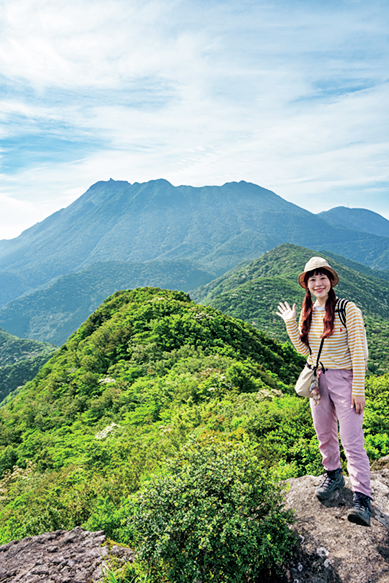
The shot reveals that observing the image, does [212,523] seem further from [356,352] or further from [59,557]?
[59,557]

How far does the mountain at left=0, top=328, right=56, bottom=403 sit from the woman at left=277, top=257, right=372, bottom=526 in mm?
70646

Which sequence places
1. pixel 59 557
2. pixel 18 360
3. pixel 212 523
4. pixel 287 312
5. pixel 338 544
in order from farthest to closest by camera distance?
pixel 18 360, pixel 287 312, pixel 59 557, pixel 338 544, pixel 212 523

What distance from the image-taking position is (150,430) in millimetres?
8469

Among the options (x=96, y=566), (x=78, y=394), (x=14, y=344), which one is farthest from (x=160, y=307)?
(x=14, y=344)

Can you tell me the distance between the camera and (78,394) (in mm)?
13172

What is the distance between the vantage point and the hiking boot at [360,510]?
3.61m

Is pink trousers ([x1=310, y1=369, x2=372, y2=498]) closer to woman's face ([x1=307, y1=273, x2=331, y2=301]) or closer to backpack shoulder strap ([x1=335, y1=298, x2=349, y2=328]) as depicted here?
backpack shoulder strap ([x1=335, y1=298, x2=349, y2=328])

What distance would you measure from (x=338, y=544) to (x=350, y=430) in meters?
1.16

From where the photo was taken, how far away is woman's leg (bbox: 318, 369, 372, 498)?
151 inches

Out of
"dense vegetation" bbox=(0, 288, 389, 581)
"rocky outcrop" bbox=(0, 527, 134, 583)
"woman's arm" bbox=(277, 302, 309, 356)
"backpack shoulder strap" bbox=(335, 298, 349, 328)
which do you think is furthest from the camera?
"woman's arm" bbox=(277, 302, 309, 356)

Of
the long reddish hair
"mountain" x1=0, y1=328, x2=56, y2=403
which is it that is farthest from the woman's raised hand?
"mountain" x1=0, y1=328, x2=56, y2=403

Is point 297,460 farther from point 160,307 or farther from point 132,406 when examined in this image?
point 160,307

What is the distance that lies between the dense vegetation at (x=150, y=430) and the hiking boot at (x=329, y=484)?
69 cm

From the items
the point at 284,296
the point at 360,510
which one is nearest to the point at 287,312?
the point at 360,510
